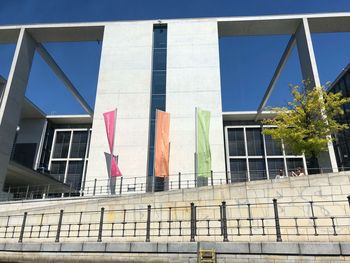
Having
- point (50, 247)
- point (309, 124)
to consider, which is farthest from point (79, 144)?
point (50, 247)

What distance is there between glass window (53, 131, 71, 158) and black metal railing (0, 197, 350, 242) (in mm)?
28354

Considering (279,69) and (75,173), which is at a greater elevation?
(279,69)

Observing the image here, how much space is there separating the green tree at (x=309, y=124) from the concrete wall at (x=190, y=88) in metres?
6.40

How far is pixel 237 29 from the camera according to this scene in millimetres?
29359

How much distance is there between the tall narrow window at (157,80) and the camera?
2453 cm

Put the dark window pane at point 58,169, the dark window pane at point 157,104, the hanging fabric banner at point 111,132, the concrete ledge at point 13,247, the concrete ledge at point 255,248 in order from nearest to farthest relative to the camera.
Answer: the concrete ledge at point 255,248
the concrete ledge at point 13,247
the hanging fabric banner at point 111,132
the dark window pane at point 157,104
the dark window pane at point 58,169

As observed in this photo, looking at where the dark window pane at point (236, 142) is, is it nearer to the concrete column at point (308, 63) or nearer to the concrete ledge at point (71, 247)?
the concrete column at point (308, 63)

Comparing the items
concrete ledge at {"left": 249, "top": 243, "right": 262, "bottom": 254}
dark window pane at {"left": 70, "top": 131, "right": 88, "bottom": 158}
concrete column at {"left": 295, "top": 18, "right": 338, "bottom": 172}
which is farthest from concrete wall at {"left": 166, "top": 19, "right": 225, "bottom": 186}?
dark window pane at {"left": 70, "top": 131, "right": 88, "bottom": 158}

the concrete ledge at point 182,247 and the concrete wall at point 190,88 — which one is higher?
the concrete wall at point 190,88

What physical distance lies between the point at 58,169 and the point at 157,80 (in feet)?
70.0

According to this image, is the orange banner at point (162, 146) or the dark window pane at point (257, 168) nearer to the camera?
the orange banner at point (162, 146)

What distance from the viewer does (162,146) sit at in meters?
22.5

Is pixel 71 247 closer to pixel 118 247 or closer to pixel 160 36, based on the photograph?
pixel 118 247

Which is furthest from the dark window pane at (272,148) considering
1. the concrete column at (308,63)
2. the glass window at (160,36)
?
the glass window at (160,36)
